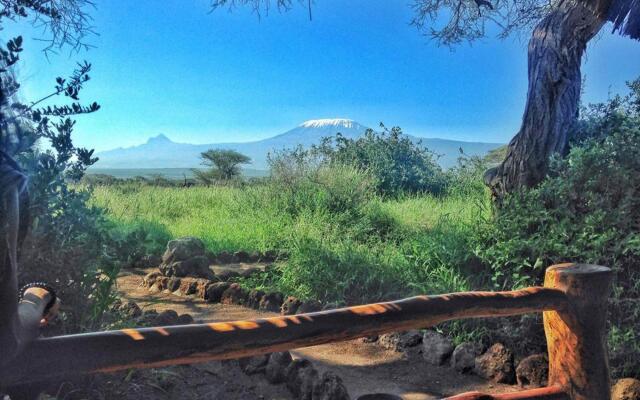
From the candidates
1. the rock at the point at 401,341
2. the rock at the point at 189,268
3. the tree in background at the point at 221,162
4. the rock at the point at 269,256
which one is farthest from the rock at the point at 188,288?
the tree in background at the point at 221,162

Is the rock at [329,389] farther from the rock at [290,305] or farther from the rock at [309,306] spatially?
the rock at [290,305]

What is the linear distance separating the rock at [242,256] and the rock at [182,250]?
24.8 inches

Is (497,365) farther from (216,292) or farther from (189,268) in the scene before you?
(189,268)

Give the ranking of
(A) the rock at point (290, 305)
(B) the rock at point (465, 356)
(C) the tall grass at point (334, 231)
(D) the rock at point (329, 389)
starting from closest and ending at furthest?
(D) the rock at point (329, 389) → (B) the rock at point (465, 356) → (A) the rock at point (290, 305) → (C) the tall grass at point (334, 231)

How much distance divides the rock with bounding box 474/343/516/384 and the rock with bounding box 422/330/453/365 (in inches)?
9.4

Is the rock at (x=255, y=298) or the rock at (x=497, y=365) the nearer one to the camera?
the rock at (x=497, y=365)

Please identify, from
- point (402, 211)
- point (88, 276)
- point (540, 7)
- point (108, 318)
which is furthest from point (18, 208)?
point (540, 7)

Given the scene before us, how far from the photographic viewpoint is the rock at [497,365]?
3779 mm

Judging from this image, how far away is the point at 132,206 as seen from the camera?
44.2 ft

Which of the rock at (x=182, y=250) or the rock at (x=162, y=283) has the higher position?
the rock at (x=182, y=250)

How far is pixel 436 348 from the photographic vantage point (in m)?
4.12

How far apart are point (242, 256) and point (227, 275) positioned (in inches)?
43.5

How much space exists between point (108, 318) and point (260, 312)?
202 centimetres

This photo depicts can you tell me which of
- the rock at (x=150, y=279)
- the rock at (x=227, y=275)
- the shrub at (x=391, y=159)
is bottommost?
the rock at (x=150, y=279)
